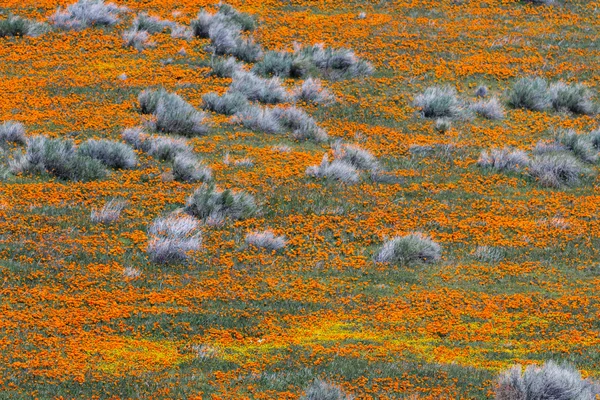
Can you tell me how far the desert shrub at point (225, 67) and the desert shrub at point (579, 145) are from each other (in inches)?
314

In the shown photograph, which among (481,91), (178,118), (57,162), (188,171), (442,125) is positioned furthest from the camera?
(481,91)

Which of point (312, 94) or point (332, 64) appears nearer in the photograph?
point (312, 94)

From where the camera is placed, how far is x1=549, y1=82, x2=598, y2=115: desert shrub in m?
22.4

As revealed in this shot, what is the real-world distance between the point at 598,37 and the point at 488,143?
29.0ft

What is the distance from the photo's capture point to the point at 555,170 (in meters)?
18.5

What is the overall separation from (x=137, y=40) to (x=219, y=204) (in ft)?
31.3

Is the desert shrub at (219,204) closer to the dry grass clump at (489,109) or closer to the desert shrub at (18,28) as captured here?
the dry grass clump at (489,109)

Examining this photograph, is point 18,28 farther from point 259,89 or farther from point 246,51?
point 259,89

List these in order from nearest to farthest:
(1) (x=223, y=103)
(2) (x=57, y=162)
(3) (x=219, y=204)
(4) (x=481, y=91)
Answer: (3) (x=219, y=204) < (2) (x=57, y=162) < (1) (x=223, y=103) < (4) (x=481, y=91)

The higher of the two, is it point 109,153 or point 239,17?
point 239,17

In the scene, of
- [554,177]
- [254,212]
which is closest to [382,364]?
[254,212]

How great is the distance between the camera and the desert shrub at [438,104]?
2108cm

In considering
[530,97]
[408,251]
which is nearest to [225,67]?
[530,97]

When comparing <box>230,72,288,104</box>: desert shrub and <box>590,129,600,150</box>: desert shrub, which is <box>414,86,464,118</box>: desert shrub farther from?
<box>230,72,288,104</box>: desert shrub
